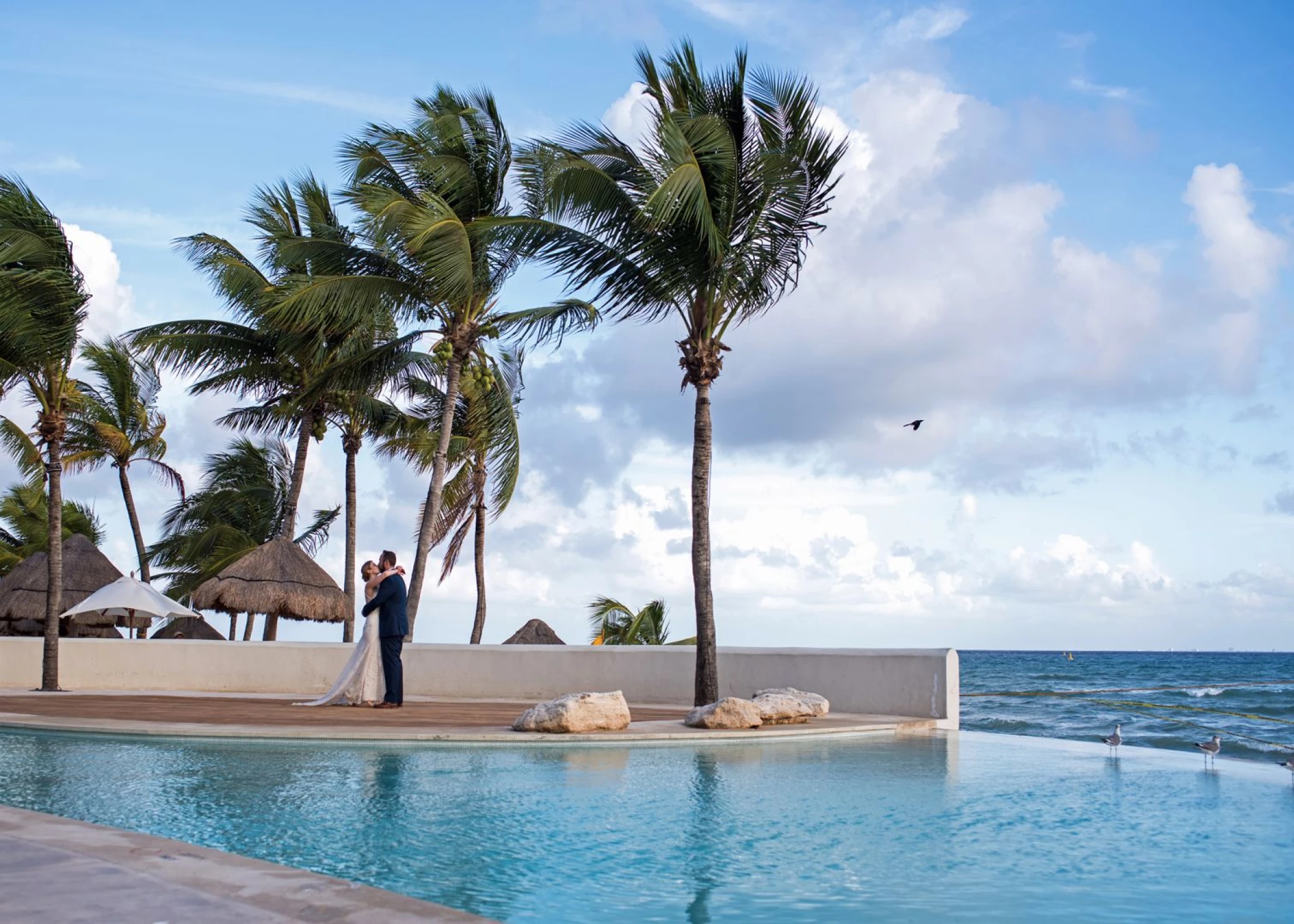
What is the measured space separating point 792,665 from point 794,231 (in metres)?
5.90

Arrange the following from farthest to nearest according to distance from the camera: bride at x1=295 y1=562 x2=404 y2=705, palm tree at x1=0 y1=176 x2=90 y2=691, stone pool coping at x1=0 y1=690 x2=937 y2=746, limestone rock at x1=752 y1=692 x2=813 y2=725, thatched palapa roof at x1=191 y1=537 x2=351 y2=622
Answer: thatched palapa roof at x1=191 y1=537 x2=351 y2=622, palm tree at x1=0 y1=176 x2=90 y2=691, bride at x1=295 y1=562 x2=404 y2=705, limestone rock at x1=752 y1=692 x2=813 y2=725, stone pool coping at x1=0 y1=690 x2=937 y2=746

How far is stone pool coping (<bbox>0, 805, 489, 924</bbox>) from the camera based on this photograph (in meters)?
4.00

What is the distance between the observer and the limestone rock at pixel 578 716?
1220cm

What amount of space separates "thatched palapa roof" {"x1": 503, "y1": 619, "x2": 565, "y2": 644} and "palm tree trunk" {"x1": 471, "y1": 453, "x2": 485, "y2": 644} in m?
3.52

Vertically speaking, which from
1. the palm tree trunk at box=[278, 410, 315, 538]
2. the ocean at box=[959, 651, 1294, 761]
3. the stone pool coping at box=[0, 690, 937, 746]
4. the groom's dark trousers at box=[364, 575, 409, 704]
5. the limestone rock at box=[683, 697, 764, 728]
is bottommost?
the ocean at box=[959, 651, 1294, 761]

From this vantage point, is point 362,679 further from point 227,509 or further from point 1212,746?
point 227,509

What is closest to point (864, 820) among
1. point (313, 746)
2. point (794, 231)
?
point (313, 746)

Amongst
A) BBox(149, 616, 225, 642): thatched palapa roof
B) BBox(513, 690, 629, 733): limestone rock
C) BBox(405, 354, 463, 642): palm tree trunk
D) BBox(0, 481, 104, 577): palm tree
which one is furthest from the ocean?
BBox(0, 481, 104, 577): palm tree

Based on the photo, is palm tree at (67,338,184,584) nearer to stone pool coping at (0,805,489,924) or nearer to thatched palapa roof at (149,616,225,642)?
thatched palapa roof at (149,616,225,642)

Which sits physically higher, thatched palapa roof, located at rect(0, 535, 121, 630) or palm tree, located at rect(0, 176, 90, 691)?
palm tree, located at rect(0, 176, 90, 691)

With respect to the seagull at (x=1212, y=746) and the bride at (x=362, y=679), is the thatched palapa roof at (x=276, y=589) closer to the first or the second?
the bride at (x=362, y=679)

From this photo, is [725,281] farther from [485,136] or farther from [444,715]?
[485,136]

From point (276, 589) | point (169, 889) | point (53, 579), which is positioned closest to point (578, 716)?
point (169, 889)

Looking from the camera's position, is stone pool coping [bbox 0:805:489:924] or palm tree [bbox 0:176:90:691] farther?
palm tree [bbox 0:176:90:691]
